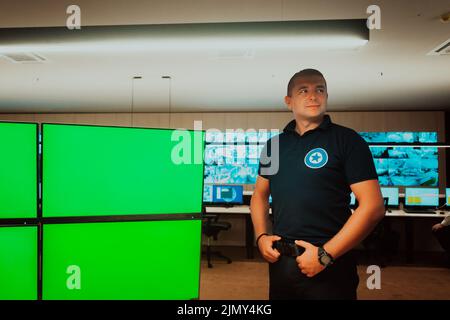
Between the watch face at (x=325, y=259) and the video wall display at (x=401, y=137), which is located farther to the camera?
the video wall display at (x=401, y=137)

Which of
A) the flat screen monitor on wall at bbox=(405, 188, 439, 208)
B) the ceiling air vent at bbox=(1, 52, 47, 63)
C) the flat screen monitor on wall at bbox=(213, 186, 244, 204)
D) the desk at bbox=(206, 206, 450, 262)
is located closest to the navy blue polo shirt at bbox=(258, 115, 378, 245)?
the ceiling air vent at bbox=(1, 52, 47, 63)

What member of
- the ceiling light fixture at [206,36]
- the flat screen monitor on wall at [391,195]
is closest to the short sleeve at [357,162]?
the ceiling light fixture at [206,36]

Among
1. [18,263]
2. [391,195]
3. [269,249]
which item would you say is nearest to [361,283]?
[391,195]

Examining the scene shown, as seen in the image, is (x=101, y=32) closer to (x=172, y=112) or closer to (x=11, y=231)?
(x=11, y=231)

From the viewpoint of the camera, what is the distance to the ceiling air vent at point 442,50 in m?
3.61

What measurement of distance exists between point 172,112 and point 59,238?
252 inches

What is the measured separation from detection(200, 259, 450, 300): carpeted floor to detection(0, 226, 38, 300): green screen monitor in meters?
2.94

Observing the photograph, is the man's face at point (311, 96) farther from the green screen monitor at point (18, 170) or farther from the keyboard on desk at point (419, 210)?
the keyboard on desk at point (419, 210)

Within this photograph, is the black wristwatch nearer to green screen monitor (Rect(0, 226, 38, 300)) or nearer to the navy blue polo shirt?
the navy blue polo shirt

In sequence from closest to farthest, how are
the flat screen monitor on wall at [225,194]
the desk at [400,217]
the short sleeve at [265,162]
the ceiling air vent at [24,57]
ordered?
the short sleeve at [265,162], the ceiling air vent at [24,57], the desk at [400,217], the flat screen monitor on wall at [225,194]

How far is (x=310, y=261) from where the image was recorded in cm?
137

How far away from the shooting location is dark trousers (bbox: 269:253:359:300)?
4.71ft
